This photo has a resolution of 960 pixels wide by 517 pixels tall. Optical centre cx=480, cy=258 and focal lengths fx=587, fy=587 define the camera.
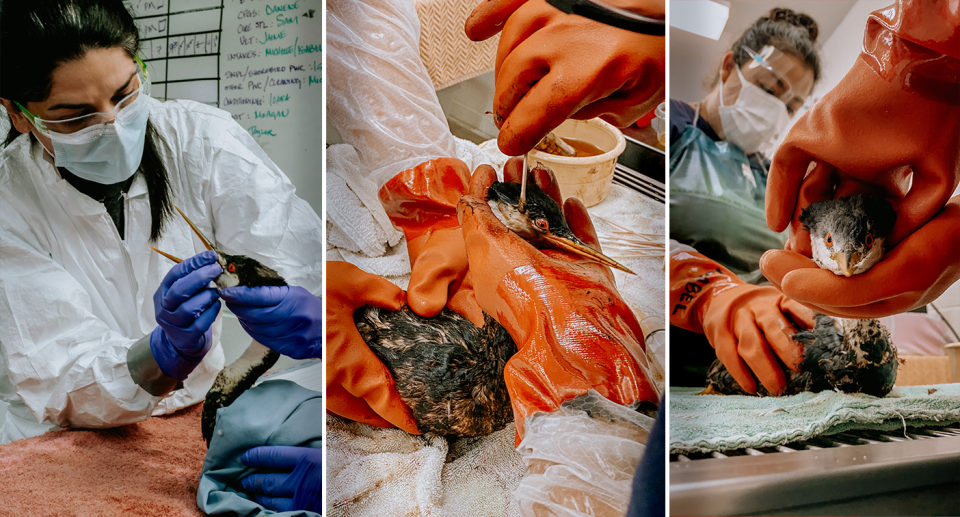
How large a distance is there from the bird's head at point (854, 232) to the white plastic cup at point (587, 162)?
48 cm

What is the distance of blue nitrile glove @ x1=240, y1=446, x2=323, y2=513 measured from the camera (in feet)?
5.00

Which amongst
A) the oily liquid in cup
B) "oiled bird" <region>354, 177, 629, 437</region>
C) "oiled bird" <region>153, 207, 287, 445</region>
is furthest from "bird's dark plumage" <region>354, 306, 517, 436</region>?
the oily liquid in cup

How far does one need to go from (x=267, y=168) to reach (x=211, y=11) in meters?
0.46

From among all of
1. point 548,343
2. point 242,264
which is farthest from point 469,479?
point 242,264

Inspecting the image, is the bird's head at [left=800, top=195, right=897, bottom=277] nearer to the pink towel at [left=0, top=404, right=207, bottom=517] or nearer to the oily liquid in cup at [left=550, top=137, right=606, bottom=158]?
the oily liquid in cup at [left=550, top=137, right=606, bottom=158]

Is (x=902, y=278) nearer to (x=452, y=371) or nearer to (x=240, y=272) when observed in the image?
(x=452, y=371)

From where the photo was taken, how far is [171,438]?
5.22 ft

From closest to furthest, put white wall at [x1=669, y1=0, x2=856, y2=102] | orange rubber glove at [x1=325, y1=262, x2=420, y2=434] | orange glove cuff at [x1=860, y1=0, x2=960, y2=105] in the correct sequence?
1. orange glove cuff at [x1=860, y1=0, x2=960, y2=105]
2. white wall at [x1=669, y1=0, x2=856, y2=102]
3. orange rubber glove at [x1=325, y1=262, x2=420, y2=434]

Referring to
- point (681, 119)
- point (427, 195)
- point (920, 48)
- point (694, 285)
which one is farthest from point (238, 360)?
point (920, 48)

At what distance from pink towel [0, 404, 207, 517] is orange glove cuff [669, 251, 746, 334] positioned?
129cm

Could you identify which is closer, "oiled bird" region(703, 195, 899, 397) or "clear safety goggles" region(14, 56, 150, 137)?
"oiled bird" region(703, 195, 899, 397)

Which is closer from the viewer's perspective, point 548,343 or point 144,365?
point 548,343

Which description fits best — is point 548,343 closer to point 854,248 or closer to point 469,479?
point 469,479

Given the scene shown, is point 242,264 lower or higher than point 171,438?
higher
